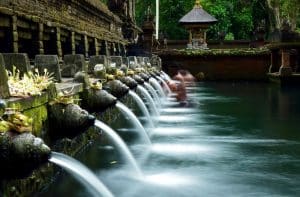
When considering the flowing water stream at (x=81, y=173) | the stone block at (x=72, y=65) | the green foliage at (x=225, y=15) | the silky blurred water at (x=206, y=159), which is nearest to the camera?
the flowing water stream at (x=81, y=173)

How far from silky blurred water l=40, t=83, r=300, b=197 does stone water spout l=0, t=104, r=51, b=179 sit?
1736mm

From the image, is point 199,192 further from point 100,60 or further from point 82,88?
point 100,60

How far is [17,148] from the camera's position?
13.6ft

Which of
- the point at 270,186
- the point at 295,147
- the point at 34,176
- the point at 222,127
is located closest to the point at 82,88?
the point at 34,176

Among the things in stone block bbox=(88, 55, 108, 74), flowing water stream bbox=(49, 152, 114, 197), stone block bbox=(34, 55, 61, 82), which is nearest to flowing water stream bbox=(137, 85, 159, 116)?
stone block bbox=(88, 55, 108, 74)

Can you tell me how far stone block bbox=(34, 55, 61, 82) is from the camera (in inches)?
301

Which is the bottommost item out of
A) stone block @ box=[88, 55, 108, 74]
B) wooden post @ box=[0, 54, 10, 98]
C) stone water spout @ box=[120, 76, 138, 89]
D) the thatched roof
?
stone water spout @ box=[120, 76, 138, 89]

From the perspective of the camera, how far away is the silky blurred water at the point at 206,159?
642 centimetres

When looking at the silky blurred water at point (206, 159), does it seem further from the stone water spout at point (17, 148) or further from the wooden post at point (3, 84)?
the stone water spout at point (17, 148)

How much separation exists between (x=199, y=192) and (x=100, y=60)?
210 inches

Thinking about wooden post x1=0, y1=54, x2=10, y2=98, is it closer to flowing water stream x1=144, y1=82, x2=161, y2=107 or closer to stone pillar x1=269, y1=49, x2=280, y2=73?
flowing water stream x1=144, y1=82, x2=161, y2=107

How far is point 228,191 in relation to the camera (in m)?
6.35

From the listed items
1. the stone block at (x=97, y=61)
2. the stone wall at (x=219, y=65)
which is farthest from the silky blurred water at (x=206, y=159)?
the stone wall at (x=219, y=65)

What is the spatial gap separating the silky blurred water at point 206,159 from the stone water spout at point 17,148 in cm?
174
